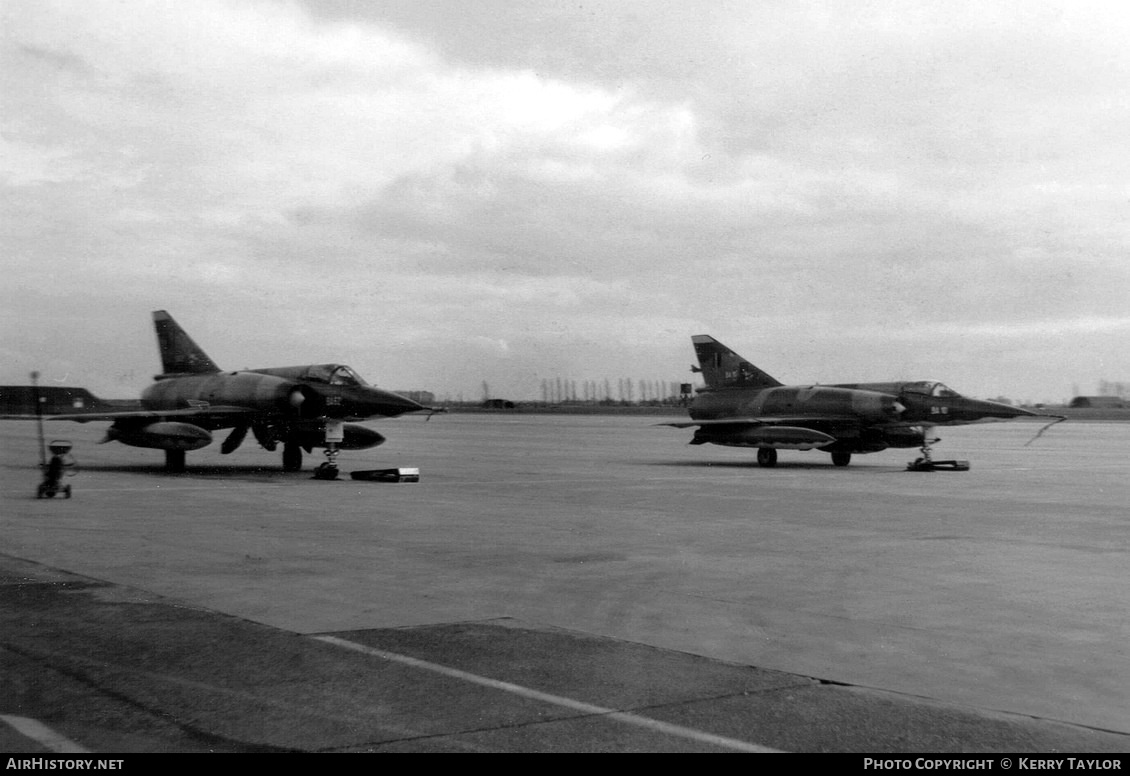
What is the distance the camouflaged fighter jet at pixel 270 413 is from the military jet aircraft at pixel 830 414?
10.5m

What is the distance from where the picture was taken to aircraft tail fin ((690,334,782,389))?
110 ft

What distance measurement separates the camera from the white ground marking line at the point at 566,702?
5129 mm

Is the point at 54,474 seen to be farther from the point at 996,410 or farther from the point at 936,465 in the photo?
the point at 996,410

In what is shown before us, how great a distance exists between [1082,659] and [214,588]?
7072mm

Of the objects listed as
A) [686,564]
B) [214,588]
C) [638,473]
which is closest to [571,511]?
[686,564]

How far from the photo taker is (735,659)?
22.8 feet

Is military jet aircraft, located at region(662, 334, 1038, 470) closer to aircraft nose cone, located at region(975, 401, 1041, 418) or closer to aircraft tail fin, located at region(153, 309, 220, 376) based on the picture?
aircraft nose cone, located at region(975, 401, 1041, 418)

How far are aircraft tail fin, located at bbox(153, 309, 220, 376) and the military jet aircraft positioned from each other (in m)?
14.5

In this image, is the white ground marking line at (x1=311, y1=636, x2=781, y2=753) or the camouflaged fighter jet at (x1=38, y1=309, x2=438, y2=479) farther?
the camouflaged fighter jet at (x1=38, y1=309, x2=438, y2=479)

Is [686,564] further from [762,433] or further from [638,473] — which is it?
[762,433]

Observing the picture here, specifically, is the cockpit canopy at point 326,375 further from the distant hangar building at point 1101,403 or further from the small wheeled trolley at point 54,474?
the distant hangar building at point 1101,403

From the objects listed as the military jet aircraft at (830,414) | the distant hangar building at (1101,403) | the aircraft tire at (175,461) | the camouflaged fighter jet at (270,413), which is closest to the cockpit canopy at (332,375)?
the camouflaged fighter jet at (270,413)

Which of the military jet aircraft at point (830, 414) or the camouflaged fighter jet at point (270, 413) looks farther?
the military jet aircraft at point (830, 414)

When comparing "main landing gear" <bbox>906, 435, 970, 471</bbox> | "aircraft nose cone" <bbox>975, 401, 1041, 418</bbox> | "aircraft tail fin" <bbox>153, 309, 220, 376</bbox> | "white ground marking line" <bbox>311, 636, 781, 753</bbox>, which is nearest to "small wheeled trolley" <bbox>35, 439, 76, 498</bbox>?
"aircraft tail fin" <bbox>153, 309, 220, 376</bbox>
